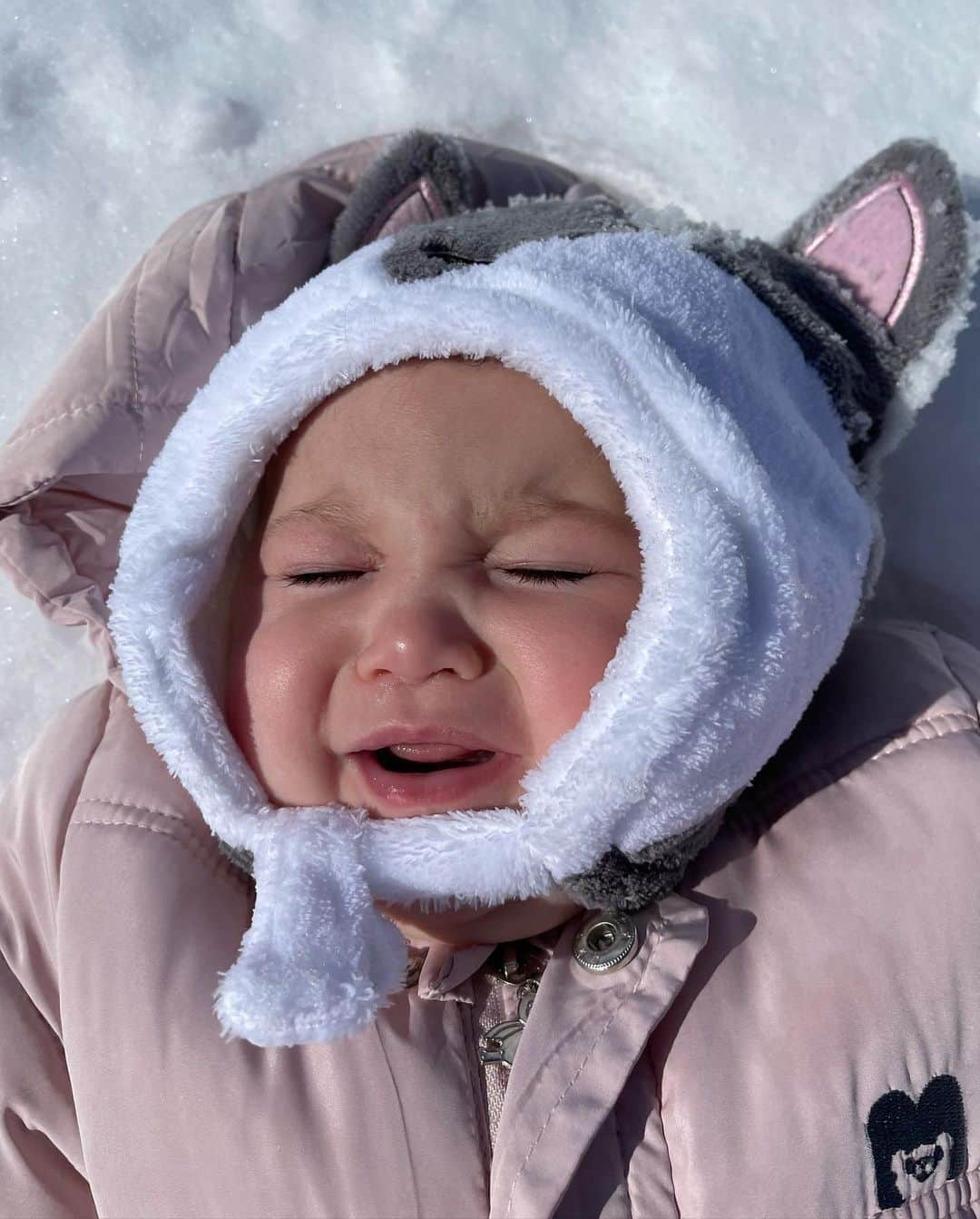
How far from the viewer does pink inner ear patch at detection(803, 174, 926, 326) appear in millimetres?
1262

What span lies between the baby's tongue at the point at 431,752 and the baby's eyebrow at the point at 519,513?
0.20 m

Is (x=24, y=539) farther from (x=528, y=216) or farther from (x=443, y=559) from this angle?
(x=528, y=216)

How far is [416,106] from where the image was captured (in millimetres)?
1629

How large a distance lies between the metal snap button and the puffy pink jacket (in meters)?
0.01

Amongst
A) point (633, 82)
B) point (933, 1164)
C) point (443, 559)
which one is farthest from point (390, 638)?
point (633, 82)

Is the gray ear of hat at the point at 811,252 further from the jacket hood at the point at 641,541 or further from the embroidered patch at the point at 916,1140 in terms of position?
the embroidered patch at the point at 916,1140

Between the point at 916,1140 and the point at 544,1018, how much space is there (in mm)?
361

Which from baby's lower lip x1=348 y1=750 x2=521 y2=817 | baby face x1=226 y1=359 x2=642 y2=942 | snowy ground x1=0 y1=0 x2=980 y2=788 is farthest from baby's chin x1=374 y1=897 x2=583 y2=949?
snowy ground x1=0 y1=0 x2=980 y2=788

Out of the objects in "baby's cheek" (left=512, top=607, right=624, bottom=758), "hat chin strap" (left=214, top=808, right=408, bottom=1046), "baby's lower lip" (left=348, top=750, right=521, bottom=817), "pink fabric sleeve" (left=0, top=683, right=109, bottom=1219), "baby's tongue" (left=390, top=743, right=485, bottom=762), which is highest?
"baby's cheek" (left=512, top=607, right=624, bottom=758)

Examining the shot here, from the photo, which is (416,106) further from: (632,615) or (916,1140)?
(916,1140)

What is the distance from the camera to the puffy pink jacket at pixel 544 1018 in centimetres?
106

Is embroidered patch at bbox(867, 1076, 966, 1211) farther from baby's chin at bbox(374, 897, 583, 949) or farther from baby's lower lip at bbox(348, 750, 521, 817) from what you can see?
baby's lower lip at bbox(348, 750, 521, 817)

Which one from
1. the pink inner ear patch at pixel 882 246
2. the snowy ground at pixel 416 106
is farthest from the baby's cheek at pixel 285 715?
the pink inner ear patch at pixel 882 246

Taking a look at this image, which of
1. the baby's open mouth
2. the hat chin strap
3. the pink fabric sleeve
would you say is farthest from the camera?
the pink fabric sleeve
